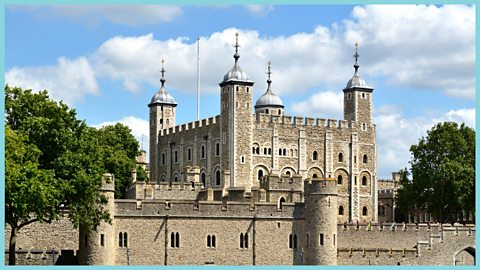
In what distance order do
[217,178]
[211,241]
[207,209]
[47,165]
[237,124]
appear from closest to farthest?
[47,165] → [211,241] → [207,209] → [237,124] → [217,178]

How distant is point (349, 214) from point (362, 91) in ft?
36.0

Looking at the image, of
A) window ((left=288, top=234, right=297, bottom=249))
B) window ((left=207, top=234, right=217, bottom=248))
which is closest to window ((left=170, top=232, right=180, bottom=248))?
window ((left=207, top=234, right=217, bottom=248))

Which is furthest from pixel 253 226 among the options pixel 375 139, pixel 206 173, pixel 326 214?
pixel 375 139

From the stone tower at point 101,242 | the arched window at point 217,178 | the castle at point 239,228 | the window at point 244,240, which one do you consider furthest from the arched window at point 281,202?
the arched window at point 217,178

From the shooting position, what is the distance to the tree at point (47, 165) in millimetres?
49875

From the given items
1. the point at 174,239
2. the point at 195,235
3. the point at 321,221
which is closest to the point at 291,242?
the point at 321,221

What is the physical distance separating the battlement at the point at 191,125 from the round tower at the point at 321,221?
108ft

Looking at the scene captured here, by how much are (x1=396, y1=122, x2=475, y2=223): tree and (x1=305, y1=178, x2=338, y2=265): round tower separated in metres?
21.9

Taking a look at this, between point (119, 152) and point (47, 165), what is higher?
point (119, 152)

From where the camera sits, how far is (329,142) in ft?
307

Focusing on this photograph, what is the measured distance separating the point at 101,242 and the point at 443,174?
3186cm

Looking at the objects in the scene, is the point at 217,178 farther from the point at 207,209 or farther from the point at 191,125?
the point at 207,209

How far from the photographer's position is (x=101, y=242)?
54656 mm

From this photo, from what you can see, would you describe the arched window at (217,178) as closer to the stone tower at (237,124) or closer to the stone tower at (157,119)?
the stone tower at (237,124)
